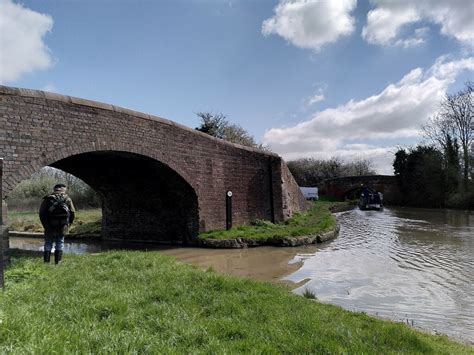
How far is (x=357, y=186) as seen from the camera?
1802 inches

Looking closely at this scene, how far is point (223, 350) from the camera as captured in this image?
3082 millimetres

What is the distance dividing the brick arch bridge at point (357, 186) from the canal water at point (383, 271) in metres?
27.8

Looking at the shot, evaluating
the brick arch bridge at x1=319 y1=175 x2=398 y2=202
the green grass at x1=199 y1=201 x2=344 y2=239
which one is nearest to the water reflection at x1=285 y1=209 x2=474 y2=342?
the green grass at x1=199 y1=201 x2=344 y2=239

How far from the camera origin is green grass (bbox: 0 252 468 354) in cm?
313

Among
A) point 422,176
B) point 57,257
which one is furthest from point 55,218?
point 422,176

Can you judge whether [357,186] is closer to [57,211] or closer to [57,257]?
[57,211]

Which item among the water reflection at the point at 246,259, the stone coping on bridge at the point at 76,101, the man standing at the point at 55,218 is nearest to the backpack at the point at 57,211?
the man standing at the point at 55,218

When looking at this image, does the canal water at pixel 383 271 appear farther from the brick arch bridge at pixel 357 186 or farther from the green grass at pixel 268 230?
the brick arch bridge at pixel 357 186

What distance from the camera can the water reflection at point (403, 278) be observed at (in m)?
5.62

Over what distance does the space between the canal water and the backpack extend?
3427mm

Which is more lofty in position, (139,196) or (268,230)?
(139,196)

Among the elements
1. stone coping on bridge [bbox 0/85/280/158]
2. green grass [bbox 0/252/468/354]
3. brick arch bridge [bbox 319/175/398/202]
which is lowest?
green grass [bbox 0/252/468/354]

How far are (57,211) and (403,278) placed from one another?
7.11 metres

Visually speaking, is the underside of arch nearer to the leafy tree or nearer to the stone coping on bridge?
the stone coping on bridge
